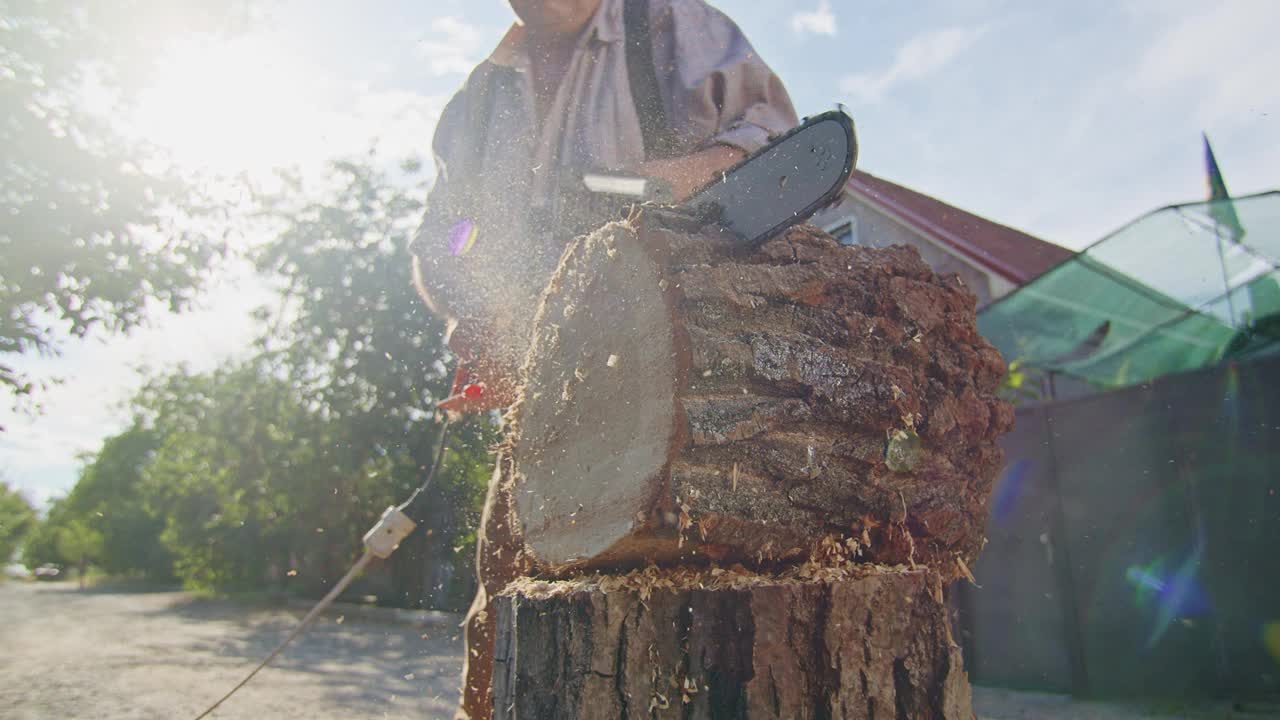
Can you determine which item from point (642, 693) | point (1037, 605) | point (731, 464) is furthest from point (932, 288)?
point (1037, 605)

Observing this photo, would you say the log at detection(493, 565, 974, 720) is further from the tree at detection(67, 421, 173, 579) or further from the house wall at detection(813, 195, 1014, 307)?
the tree at detection(67, 421, 173, 579)

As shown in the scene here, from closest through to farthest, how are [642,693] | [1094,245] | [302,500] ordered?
[642,693] < [1094,245] < [302,500]

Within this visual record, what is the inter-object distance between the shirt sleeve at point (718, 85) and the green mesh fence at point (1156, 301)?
3854 mm

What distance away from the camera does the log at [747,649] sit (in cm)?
105

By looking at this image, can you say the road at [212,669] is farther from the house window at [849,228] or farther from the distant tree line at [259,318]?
the house window at [849,228]

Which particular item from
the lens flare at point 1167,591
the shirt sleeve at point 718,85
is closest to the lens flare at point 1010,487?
the lens flare at point 1167,591

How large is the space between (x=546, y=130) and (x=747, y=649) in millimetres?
1380

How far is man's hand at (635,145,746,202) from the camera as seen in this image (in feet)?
5.75

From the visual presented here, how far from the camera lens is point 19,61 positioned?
8461 mm

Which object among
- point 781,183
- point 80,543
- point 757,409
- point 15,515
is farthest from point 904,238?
point 15,515

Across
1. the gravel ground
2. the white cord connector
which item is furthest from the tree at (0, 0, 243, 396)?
the white cord connector

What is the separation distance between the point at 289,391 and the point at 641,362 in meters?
12.3

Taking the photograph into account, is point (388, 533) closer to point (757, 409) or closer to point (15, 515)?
point (757, 409)

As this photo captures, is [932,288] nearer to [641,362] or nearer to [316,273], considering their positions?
[641,362]
